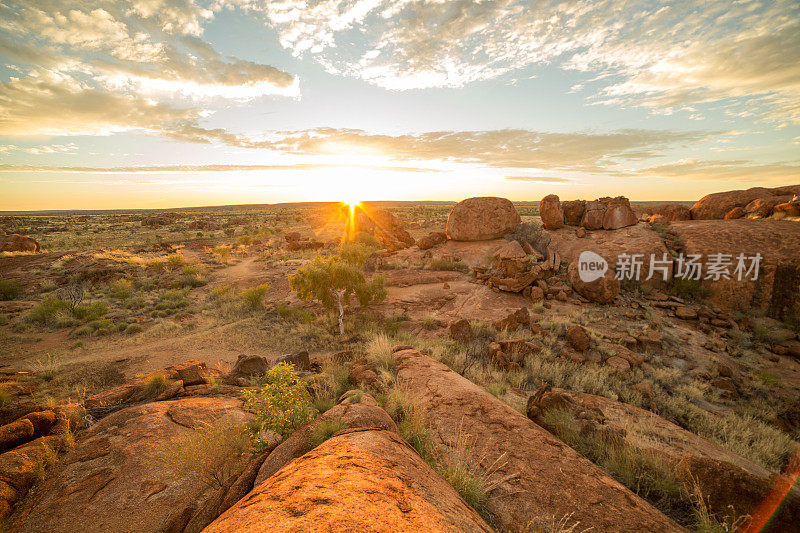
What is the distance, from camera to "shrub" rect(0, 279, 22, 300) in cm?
1502

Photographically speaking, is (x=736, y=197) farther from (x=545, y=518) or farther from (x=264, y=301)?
(x=264, y=301)

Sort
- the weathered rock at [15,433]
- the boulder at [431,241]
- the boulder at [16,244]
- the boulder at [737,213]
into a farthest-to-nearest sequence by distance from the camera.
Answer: the boulder at [16,244] < the boulder at [431,241] < the boulder at [737,213] < the weathered rock at [15,433]

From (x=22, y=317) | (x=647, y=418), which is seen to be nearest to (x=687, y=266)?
(x=647, y=418)

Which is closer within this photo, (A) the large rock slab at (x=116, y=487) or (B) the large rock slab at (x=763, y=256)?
(A) the large rock slab at (x=116, y=487)

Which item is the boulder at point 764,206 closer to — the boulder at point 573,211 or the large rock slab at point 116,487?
the boulder at point 573,211

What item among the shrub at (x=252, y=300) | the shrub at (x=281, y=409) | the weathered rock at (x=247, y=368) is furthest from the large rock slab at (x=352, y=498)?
the shrub at (x=252, y=300)

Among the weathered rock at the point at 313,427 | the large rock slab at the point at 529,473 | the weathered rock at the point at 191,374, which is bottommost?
the weathered rock at the point at 191,374

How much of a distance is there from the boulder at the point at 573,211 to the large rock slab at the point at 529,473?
1972 centimetres

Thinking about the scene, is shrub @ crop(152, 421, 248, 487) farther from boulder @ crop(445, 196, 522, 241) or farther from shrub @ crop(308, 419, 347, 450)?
boulder @ crop(445, 196, 522, 241)

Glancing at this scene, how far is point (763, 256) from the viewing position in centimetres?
1334

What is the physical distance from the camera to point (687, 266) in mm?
14758

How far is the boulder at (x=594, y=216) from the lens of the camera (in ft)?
63.5

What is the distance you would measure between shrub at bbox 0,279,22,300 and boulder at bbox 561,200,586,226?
33.0m

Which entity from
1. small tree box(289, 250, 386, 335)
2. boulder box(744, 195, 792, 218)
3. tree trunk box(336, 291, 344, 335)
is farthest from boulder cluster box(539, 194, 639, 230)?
tree trunk box(336, 291, 344, 335)
